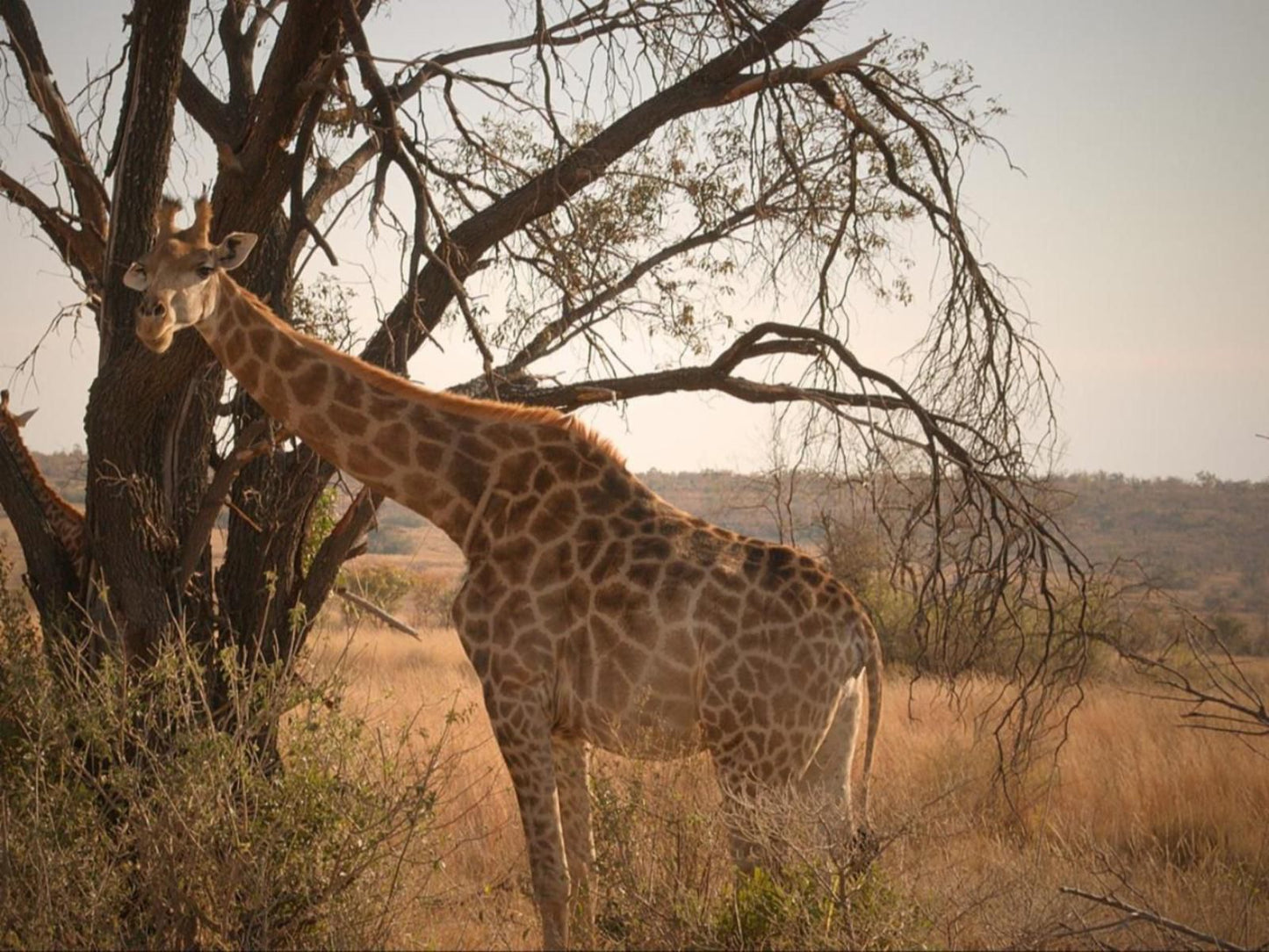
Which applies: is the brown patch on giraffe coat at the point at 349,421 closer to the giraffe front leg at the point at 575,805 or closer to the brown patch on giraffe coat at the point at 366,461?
the brown patch on giraffe coat at the point at 366,461

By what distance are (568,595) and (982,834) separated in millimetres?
3988

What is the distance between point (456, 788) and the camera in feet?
29.7

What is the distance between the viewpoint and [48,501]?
23.1 feet

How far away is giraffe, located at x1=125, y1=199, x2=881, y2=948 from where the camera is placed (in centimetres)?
588

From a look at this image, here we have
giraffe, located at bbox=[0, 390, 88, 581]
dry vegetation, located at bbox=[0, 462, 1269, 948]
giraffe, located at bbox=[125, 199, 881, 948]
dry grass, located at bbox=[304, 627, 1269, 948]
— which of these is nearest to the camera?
dry vegetation, located at bbox=[0, 462, 1269, 948]

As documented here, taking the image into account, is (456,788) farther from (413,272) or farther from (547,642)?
(413,272)

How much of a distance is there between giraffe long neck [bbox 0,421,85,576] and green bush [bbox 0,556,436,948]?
142 cm

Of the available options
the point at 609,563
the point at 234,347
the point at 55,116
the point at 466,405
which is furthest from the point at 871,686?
the point at 55,116

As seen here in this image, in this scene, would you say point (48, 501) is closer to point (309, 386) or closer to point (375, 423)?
point (309, 386)

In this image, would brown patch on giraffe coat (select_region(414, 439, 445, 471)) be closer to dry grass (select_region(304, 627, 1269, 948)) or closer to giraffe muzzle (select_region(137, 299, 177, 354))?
dry grass (select_region(304, 627, 1269, 948))

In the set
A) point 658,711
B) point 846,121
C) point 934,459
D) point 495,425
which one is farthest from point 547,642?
point 846,121

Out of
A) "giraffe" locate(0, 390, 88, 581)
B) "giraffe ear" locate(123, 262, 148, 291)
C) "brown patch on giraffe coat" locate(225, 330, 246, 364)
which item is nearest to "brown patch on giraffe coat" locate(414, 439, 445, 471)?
"brown patch on giraffe coat" locate(225, 330, 246, 364)

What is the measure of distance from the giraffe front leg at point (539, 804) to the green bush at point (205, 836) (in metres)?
0.53

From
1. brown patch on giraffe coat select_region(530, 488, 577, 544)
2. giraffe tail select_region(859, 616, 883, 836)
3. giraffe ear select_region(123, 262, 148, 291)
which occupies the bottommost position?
giraffe tail select_region(859, 616, 883, 836)
